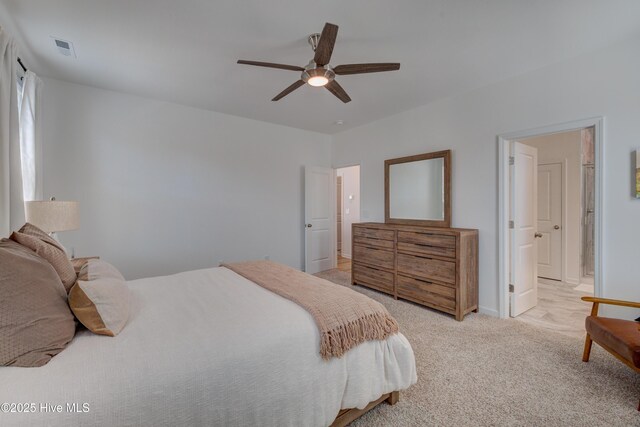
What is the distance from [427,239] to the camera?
10.3 ft

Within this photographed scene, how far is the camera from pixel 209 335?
4.04ft

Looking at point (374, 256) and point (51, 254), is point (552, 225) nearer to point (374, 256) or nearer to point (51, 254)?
point (374, 256)

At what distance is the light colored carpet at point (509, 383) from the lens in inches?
61.7

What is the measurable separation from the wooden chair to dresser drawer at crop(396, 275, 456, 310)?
1071 mm

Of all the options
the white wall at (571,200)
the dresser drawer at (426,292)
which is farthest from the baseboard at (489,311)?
the white wall at (571,200)

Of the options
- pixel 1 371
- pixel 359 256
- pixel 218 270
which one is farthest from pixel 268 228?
pixel 1 371

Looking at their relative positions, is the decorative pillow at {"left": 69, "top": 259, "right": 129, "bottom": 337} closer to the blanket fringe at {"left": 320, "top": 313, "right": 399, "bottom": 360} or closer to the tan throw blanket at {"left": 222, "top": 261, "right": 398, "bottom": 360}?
the tan throw blanket at {"left": 222, "top": 261, "right": 398, "bottom": 360}

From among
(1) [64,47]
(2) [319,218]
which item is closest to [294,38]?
(1) [64,47]

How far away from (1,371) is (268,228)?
359cm

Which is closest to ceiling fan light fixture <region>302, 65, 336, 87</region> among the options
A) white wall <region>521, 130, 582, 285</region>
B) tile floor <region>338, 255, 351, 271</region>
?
white wall <region>521, 130, 582, 285</region>

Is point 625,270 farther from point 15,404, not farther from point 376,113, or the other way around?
point 15,404

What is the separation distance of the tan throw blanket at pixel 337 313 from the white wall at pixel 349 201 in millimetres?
4382

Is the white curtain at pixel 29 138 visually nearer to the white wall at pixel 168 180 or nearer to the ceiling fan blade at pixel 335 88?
the white wall at pixel 168 180

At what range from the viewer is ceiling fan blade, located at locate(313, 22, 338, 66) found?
1540 millimetres
